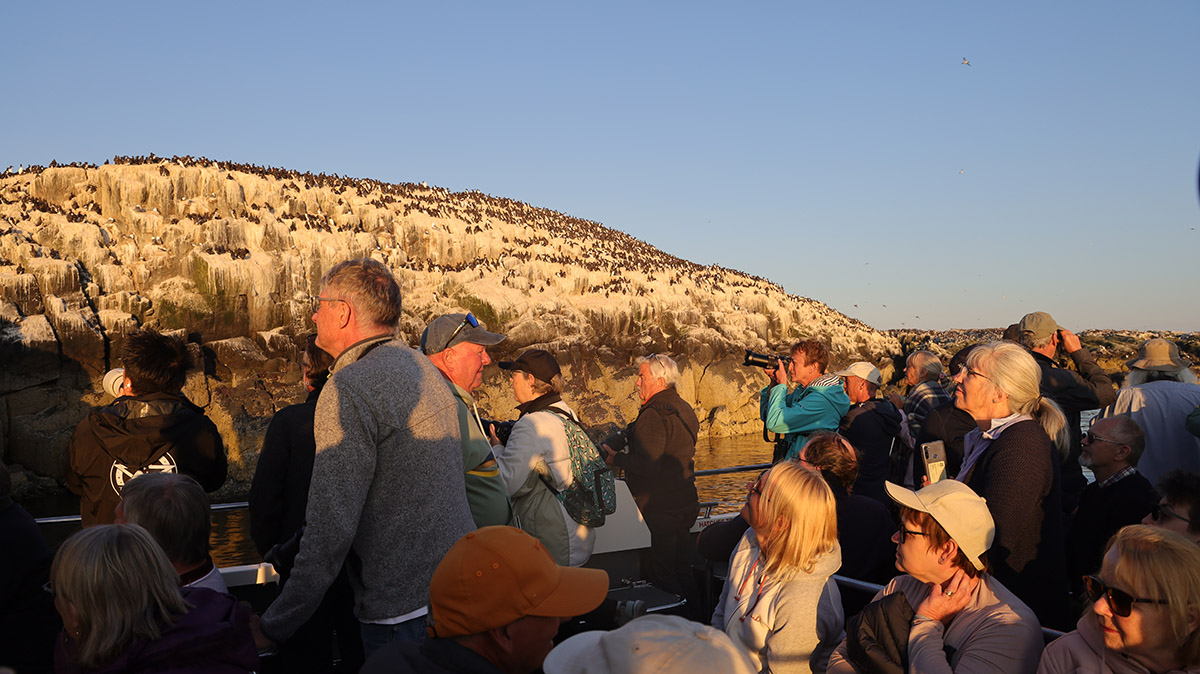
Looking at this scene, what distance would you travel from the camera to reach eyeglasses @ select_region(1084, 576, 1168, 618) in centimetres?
236

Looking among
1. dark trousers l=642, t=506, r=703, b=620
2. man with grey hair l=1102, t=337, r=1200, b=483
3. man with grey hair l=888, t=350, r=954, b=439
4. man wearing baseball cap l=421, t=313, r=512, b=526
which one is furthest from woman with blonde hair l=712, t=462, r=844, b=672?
man with grey hair l=888, t=350, r=954, b=439

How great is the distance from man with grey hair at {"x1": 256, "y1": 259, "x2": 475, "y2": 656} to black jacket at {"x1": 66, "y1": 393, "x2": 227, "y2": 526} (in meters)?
1.53

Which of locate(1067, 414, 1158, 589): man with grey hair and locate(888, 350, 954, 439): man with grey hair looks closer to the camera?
locate(1067, 414, 1158, 589): man with grey hair

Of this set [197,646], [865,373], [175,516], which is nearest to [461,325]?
[175,516]

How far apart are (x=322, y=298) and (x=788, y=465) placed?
1975 mm

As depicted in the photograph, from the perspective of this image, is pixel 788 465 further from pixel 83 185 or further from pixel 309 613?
pixel 83 185

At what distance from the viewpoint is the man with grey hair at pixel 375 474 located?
2668mm

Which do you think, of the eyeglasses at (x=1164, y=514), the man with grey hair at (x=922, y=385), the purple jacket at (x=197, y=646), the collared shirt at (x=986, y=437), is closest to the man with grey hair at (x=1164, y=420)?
the man with grey hair at (x=922, y=385)

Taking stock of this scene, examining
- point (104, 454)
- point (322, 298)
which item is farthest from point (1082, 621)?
Answer: point (104, 454)

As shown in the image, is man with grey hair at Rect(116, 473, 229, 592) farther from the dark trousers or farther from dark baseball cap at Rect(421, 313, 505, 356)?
the dark trousers

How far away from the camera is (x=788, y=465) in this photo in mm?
3318

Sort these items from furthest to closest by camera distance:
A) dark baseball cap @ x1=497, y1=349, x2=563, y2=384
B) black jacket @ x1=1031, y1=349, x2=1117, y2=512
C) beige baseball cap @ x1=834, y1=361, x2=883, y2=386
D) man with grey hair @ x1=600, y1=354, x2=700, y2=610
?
1. beige baseball cap @ x1=834, y1=361, x2=883, y2=386
2. man with grey hair @ x1=600, y1=354, x2=700, y2=610
3. black jacket @ x1=1031, y1=349, x2=1117, y2=512
4. dark baseball cap @ x1=497, y1=349, x2=563, y2=384

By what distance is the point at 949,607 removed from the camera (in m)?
2.94

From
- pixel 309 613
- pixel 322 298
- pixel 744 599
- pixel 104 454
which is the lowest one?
pixel 744 599
